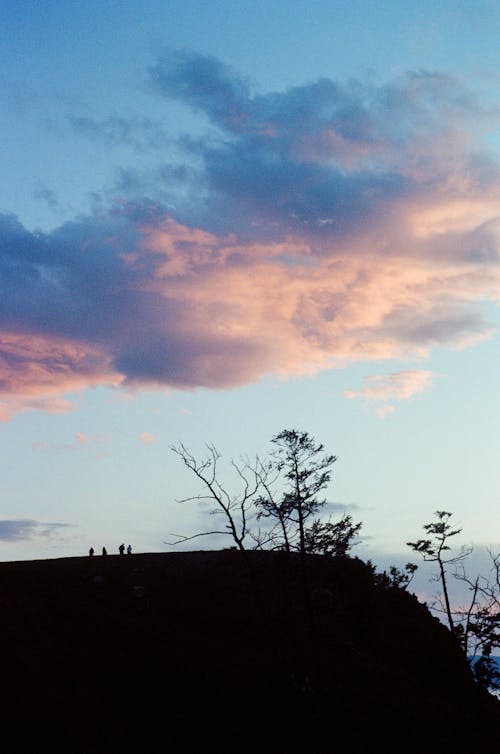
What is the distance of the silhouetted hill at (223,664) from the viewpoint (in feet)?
84.4

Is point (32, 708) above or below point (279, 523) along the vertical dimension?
below

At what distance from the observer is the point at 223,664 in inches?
1332

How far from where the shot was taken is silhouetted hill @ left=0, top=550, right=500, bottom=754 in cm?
2573

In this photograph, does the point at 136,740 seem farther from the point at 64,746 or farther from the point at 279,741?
the point at 279,741

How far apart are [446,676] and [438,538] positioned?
9461 mm

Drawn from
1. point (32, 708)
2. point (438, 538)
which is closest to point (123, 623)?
point (32, 708)

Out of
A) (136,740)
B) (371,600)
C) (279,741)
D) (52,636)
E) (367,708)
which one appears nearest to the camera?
(136,740)

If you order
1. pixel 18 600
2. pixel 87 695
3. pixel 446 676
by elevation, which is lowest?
pixel 446 676

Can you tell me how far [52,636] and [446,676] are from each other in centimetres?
2684

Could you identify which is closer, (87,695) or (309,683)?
(87,695)

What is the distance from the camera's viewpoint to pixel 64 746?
22609 mm

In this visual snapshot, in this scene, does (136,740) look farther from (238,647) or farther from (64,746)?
(238,647)

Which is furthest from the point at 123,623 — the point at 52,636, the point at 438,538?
the point at 438,538

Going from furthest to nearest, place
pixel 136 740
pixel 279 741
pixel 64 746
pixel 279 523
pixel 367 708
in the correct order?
pixel 279 523
pixel 367 708
pixel 279 741
pixel 136 740
pixel 64 746
